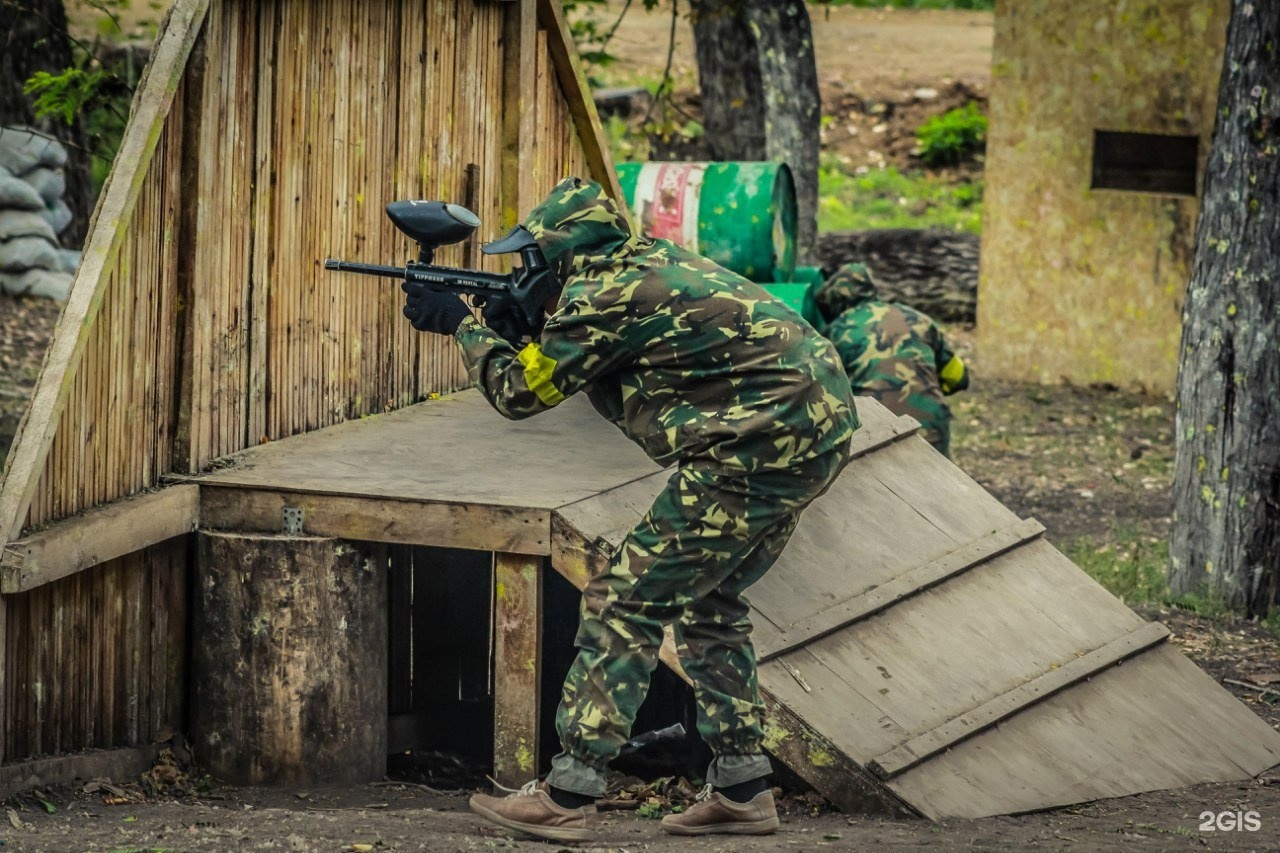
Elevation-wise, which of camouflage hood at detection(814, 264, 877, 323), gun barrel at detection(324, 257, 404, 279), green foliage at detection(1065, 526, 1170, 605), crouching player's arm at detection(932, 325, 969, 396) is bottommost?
green foliage at detection(1065, 526, 1170, 605)

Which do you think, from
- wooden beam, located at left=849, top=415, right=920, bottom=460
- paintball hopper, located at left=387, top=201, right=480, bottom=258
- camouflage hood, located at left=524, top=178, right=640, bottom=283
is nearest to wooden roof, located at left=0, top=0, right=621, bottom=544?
paintball hopper, located at left=387, top=201, right=480, bottom=258

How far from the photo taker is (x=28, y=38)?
10305 millimetres

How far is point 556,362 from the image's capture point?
4.26 m

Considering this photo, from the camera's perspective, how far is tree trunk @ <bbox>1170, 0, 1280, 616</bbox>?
7.04 metres

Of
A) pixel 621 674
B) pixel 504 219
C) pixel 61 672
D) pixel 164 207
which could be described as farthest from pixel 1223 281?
pixel 61 672

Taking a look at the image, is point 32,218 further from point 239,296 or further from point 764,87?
point 239,296

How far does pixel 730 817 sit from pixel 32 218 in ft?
24.8

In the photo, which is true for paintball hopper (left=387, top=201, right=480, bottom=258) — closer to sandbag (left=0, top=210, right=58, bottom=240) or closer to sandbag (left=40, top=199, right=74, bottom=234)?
sandbag (left=0, top=210, right=58, bottom=240)

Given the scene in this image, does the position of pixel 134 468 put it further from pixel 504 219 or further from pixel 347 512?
pixel 504 219

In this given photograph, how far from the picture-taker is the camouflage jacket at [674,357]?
4.24 meters

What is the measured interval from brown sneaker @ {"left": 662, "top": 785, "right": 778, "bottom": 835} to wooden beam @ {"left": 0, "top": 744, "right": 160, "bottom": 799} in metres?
1.64

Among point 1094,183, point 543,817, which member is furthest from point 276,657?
point 1094,183

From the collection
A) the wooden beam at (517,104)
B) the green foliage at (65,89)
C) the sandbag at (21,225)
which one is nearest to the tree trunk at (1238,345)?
the wooden beam at (517,104)

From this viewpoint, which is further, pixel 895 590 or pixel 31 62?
pixel 31 62
